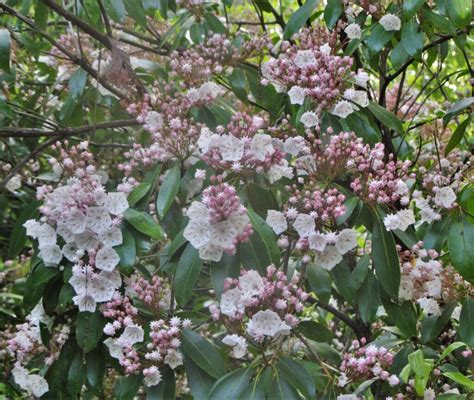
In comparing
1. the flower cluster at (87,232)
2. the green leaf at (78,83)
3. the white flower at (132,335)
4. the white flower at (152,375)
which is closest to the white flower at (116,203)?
the flower cluster at (87,232)

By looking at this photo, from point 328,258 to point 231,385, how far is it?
40cm

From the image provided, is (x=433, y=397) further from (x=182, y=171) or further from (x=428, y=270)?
(x=182, y=171)

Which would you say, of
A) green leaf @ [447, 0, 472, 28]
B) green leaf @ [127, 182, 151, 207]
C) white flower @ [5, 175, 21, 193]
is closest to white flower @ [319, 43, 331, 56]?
green leaf @ [447, 0, 472, 28]

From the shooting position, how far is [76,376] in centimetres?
200

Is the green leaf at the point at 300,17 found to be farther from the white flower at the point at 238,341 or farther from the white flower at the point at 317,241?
the white flower at the point at 238,341

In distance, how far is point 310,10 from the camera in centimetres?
226

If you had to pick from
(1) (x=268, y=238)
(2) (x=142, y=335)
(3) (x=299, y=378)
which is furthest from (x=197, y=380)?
(1) (x=268, y=238)

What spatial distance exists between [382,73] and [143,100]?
2.60ft

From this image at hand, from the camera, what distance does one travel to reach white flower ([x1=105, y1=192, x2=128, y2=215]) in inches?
71.1

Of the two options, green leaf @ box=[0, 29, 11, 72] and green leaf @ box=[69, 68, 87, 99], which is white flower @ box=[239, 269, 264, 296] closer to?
green leaf @ box=[0, 29, 11, 72]

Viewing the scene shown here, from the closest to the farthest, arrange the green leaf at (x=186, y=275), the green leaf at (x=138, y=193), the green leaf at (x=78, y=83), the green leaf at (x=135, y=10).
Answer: the green leaf at (x=186, y=275) < the green leaf at (x=138, y=193) < the green leaf at (x=135, y=10) < the green leaf at (x=78, y=83)

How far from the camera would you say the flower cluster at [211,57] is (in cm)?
221

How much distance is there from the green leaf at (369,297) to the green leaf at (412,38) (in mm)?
650

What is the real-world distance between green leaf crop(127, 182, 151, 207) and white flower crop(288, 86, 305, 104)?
0.46m
